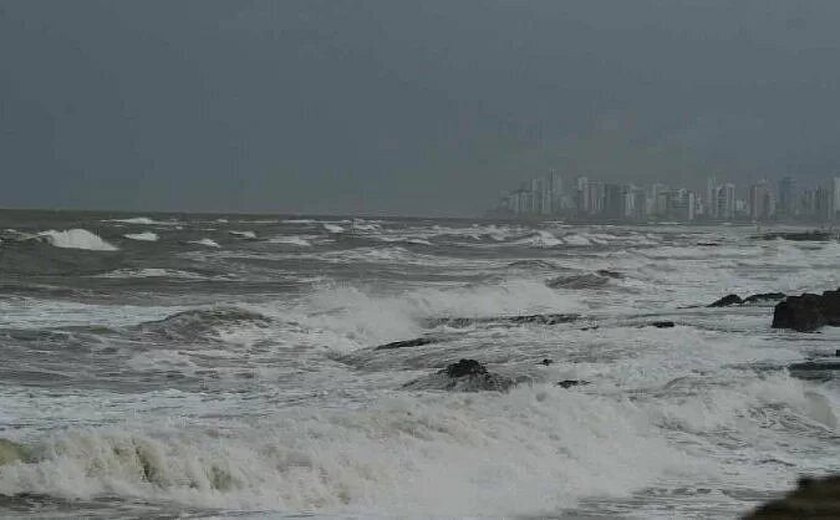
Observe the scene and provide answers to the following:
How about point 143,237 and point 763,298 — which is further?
point 143,237

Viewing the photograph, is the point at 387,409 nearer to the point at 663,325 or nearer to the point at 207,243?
the point at 663,325

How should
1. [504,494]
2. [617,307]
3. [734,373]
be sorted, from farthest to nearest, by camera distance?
[617,307]
[734,373]
[504,494]

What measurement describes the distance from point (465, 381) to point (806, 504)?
513cm

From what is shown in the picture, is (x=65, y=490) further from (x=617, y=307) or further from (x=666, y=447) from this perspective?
(x=617, y=307)

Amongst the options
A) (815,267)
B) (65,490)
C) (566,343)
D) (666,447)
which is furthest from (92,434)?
(815,267)

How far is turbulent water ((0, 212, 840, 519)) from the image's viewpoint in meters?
7.96

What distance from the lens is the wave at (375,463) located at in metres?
7.82

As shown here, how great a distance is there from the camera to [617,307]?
2606 cm

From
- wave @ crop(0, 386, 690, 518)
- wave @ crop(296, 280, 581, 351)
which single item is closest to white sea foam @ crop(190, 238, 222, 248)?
wave @ crop(296, 280, 581, 351)

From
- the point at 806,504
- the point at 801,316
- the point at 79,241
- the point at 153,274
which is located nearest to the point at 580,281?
the point at 153,274

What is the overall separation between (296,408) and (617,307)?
15575 mm

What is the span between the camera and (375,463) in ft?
28.3

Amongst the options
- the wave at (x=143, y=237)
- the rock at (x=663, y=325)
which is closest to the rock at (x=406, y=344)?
the rock at (x=663, y=325)

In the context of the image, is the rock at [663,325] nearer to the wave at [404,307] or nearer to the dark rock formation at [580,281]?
the wave at [404,307]
